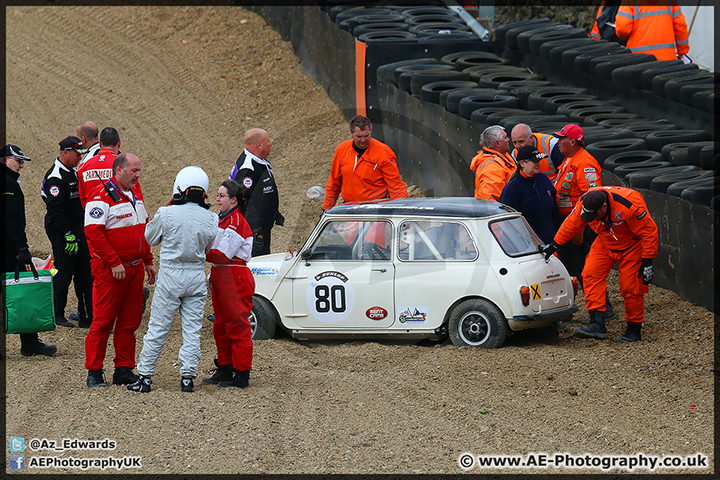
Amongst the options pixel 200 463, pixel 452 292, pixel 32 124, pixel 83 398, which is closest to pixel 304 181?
pixel 32 124

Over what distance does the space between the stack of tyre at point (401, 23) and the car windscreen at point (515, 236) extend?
7.86 m

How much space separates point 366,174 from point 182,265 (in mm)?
3995

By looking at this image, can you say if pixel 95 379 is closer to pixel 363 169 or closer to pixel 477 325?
pixel 477 325

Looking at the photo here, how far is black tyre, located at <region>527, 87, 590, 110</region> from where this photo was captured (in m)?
13.0

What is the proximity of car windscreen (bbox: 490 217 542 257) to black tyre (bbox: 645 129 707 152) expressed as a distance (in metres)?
3.23

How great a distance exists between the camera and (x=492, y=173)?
384 inches

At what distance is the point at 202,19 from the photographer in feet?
73.8

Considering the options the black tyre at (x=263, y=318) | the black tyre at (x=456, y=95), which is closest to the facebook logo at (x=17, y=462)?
the black tyre at (x=263, y=318)

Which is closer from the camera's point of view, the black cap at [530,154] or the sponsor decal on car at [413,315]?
the sponsor decal on car at [413,315]

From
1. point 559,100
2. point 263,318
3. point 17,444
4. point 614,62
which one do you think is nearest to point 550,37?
point 614,62

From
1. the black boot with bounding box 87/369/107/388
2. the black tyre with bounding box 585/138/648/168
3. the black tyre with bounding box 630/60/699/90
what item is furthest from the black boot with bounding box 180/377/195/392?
the black tyre with bounding box 630/60/699/90

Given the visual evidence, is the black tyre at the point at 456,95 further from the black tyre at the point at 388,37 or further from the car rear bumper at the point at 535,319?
the car rear bumper at the point at 535,319

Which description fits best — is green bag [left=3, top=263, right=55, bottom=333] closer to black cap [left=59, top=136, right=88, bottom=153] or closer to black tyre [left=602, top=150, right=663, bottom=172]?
black cap [left=59, top=136, right=88, bottom=153]

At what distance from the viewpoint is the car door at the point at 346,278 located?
346 inches
